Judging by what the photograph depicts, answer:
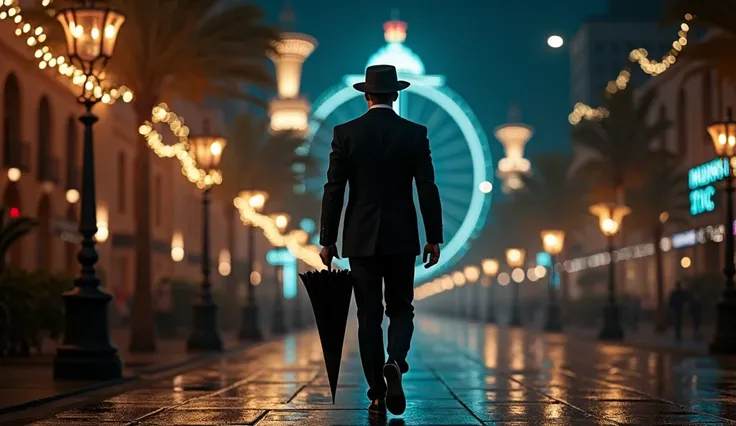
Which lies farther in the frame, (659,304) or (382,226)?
(659,304)

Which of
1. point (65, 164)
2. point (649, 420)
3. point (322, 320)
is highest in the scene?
point (65, 164)

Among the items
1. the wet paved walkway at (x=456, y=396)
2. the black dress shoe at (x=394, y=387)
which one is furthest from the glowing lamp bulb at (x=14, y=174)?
the black dress shoe at (x=394, y=387)

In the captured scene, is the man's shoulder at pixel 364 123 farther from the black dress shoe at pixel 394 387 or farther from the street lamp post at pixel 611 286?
the street lamp post at pixel 611 286

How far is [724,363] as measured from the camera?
22812 mm

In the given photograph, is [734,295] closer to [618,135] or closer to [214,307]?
[214,307]

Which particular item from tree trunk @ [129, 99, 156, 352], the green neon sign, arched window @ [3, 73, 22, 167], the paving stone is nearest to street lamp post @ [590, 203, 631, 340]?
the green neon sign

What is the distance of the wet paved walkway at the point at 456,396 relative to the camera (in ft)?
35.1

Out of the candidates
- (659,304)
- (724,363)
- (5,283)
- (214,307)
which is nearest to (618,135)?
(659,304)

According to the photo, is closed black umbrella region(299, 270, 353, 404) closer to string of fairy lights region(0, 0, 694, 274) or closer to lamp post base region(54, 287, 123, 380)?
lamp post base region(54, 287, 123, 380)

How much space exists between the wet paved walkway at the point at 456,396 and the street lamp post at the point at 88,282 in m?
0.84

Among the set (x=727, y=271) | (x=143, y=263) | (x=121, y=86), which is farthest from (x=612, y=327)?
(x=121, y=86)

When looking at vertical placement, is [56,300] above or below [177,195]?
below

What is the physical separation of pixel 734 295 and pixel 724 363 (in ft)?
17.5

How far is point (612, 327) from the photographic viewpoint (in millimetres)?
40344
